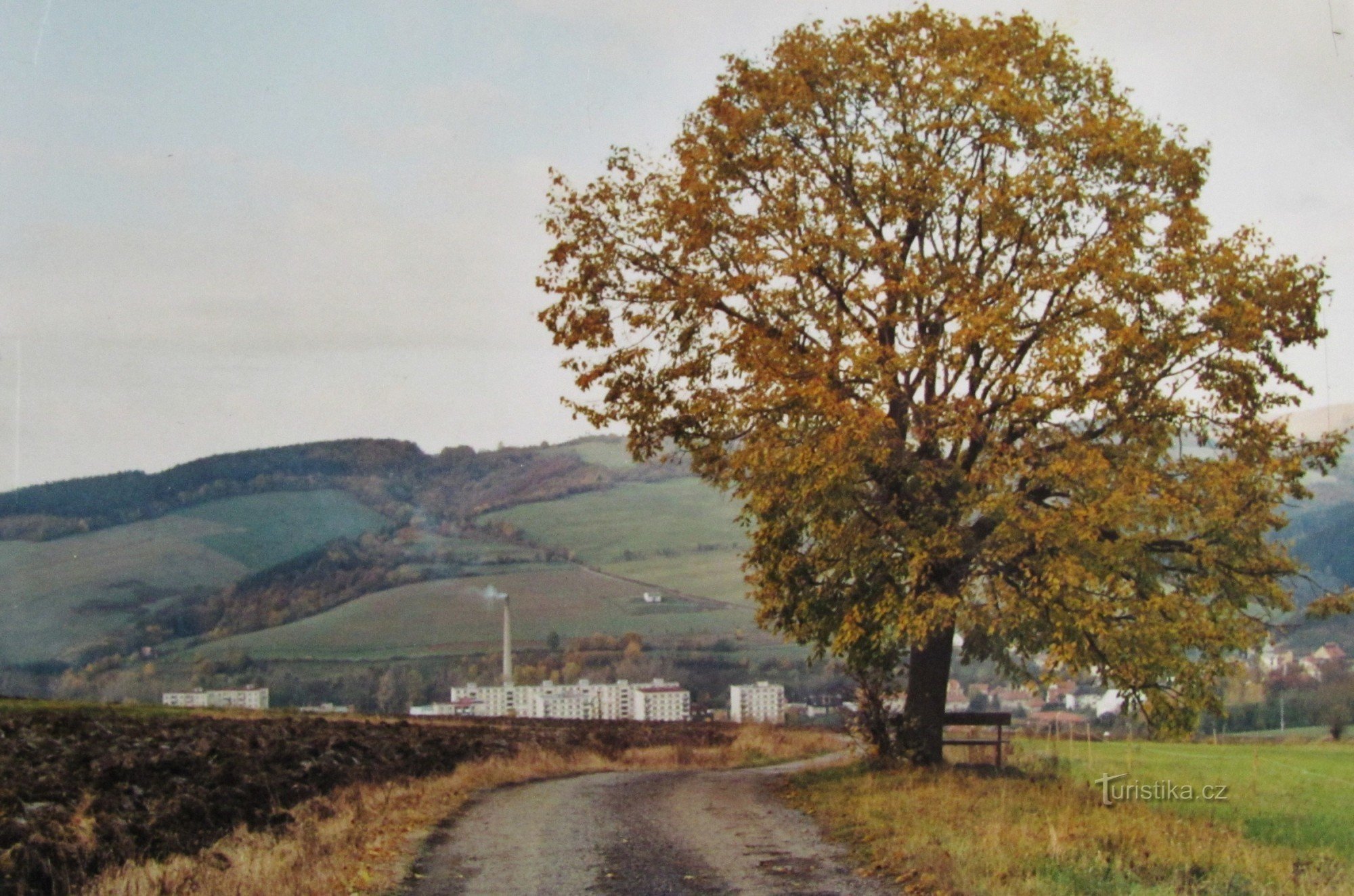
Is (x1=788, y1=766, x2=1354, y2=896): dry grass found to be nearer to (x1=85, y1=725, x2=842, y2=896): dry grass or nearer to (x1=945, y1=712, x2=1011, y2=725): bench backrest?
(x1=945, y1=712, x2=1011, y2=725): bench backrest

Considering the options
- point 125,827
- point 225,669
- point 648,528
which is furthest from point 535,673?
point 125,827

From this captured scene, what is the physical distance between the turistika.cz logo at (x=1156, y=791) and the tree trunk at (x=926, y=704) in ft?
10.4

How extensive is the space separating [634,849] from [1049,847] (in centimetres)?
489

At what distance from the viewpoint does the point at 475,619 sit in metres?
159

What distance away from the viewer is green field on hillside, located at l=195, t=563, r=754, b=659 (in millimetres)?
149625

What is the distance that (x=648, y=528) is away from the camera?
634 ft

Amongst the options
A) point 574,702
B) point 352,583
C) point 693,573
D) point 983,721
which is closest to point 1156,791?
point 983,721

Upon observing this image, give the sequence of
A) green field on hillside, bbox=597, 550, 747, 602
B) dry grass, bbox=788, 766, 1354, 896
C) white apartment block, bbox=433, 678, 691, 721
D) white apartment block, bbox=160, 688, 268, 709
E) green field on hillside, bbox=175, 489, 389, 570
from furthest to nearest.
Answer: green field on hillside, bbox=175, 489, 389, 570 → green field on hillside, bbox=597, 550, 747, 602 → white apartment block, bbox=160, 688, 268, 709 → white apartment block, bbox=433, 678, 691, 721 → dry grass, bbox=788, 766, 1354, 896

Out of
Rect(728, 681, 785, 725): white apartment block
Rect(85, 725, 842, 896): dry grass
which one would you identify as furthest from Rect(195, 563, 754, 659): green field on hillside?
Rect(85, 725, 842, 896): dry grass

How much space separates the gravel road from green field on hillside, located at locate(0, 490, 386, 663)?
529 feet

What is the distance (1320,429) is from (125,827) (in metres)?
20.7

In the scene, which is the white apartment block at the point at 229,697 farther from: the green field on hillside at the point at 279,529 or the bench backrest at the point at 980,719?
the bench backrest at the point at 980,719

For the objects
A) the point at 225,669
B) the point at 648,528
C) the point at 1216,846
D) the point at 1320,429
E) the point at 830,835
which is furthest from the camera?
the point at 648,528

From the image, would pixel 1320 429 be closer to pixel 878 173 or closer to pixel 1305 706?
pixel 878 173
